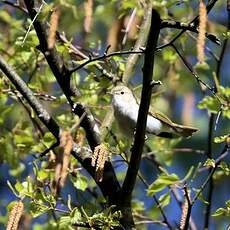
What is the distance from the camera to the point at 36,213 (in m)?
2.69

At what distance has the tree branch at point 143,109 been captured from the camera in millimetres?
2162

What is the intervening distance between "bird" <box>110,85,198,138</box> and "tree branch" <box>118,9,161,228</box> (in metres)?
0.92

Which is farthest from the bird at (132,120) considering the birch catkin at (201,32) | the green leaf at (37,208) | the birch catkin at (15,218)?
the birch catkin at (201,32)

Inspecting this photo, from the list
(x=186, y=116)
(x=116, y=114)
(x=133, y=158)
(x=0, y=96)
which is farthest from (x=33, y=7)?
(x=186, y=116)

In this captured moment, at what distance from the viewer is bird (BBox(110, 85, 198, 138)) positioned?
373 centimetres

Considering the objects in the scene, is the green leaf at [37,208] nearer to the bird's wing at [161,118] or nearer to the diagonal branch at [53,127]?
the diagonal branch at [53,127]

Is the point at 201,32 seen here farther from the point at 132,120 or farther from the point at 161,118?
the point at 161,118

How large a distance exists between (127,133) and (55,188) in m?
1.62

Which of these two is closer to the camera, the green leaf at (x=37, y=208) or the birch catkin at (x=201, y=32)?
the birch catkin at (x=201, y=32)

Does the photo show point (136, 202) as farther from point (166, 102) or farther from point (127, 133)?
point (166, 102)

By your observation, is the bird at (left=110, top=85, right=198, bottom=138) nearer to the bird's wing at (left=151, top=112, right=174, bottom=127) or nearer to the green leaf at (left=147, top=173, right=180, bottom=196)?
the bird's wing at (left=151, top=112, right=174, bottom=127)

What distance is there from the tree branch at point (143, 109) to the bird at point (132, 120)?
0.92m

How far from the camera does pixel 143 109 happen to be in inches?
95.0

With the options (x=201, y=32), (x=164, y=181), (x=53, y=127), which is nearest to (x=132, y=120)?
(x=164, y=181)
